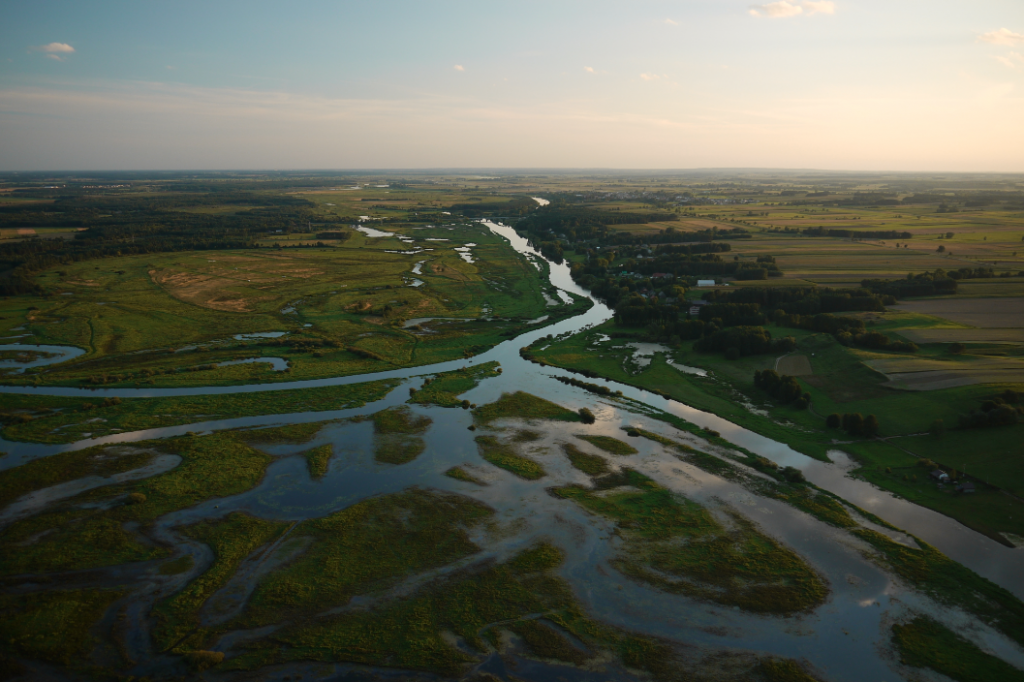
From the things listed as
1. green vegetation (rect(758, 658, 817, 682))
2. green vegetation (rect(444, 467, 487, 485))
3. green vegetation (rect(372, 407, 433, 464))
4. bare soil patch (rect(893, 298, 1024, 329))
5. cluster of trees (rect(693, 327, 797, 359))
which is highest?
bare soil patch (rect(893, 298, 1024, 329))

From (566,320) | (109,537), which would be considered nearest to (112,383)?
(109,537)

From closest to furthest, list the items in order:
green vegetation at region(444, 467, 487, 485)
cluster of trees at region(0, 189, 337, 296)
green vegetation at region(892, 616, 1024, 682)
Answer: green vegetation at region(892, 616, 1024, 682) < green vegetation at region(444, 467, 487, 485) < cluster of trees at region(0, 189, 337, 296)

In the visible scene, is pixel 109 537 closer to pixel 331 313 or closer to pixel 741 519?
pixel 741 519

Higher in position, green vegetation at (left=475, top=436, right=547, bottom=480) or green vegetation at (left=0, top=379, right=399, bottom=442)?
green vegetation at (left=0, top=379, right=399, bottom=442)

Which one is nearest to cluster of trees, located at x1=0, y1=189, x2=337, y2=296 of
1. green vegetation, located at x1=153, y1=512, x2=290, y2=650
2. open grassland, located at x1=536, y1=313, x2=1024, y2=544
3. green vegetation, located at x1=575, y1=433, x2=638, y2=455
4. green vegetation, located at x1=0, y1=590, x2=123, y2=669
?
green vegetation, located at x1=153, y1=512, x2=290, y2=650

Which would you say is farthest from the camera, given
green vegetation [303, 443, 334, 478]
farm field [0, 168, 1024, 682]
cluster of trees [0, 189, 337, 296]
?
cluster of trees [0, 189, 337, 296]

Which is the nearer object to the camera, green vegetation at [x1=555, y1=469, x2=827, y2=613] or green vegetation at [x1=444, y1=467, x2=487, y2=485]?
green vegetation at [x1=555, y1=469, x2=827, y2=613]

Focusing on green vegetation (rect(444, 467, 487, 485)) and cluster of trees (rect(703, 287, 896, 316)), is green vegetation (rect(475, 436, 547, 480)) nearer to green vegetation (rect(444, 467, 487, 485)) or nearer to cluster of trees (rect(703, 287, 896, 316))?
green vegetation (rect(444, 467, 487, 485))

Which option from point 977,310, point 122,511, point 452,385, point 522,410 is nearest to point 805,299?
point 977,310
